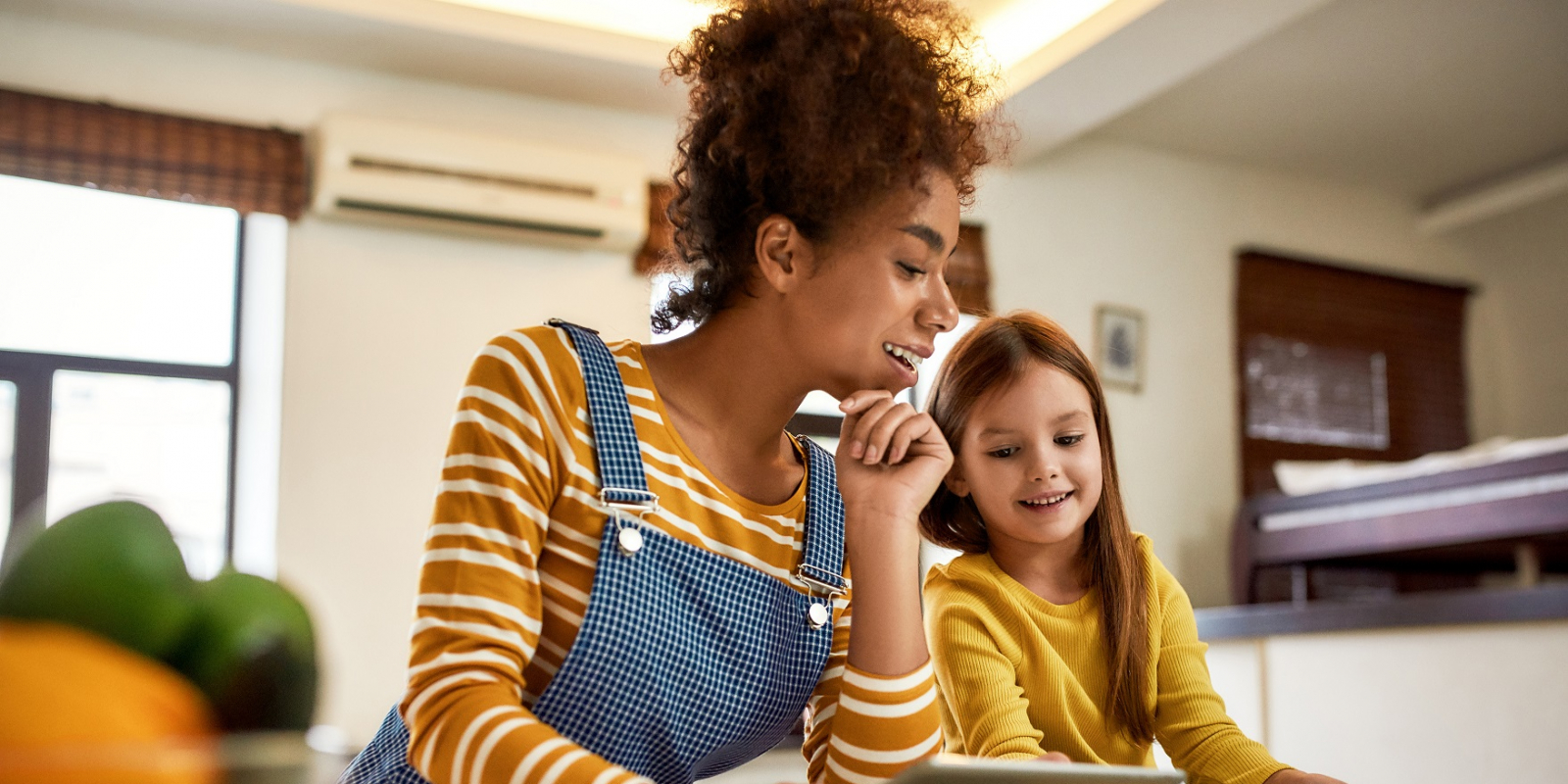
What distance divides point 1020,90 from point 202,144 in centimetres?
236

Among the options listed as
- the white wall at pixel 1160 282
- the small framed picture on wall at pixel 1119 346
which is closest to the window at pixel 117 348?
the white wall at pixel 1160 282

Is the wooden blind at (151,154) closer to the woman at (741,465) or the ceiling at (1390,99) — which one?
the woman at (741,465)

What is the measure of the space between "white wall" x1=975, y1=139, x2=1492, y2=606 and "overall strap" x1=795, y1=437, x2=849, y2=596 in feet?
11.2

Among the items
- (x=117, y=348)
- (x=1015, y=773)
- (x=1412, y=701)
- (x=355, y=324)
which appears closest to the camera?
(x=1015, y=773)

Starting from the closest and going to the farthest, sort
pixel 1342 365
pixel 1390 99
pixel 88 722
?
pixel 88 722
pixel 1390 99
pixel 1342 365

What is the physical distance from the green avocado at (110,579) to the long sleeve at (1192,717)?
1223mm

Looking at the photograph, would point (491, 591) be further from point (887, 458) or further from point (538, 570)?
point (887, 458)

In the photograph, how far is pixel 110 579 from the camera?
0.90 ft

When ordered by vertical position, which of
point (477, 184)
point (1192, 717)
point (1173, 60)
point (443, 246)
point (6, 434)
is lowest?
point (1192, 717)

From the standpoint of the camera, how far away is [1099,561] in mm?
1532

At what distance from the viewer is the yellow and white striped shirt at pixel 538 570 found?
2.81ft

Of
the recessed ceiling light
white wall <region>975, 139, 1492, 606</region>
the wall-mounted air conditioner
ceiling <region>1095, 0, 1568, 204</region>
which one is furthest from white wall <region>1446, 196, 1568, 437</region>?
the wall-mounted air conditioner

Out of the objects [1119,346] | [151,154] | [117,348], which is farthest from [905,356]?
[1119,346]

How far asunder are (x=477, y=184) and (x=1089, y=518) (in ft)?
8.56
